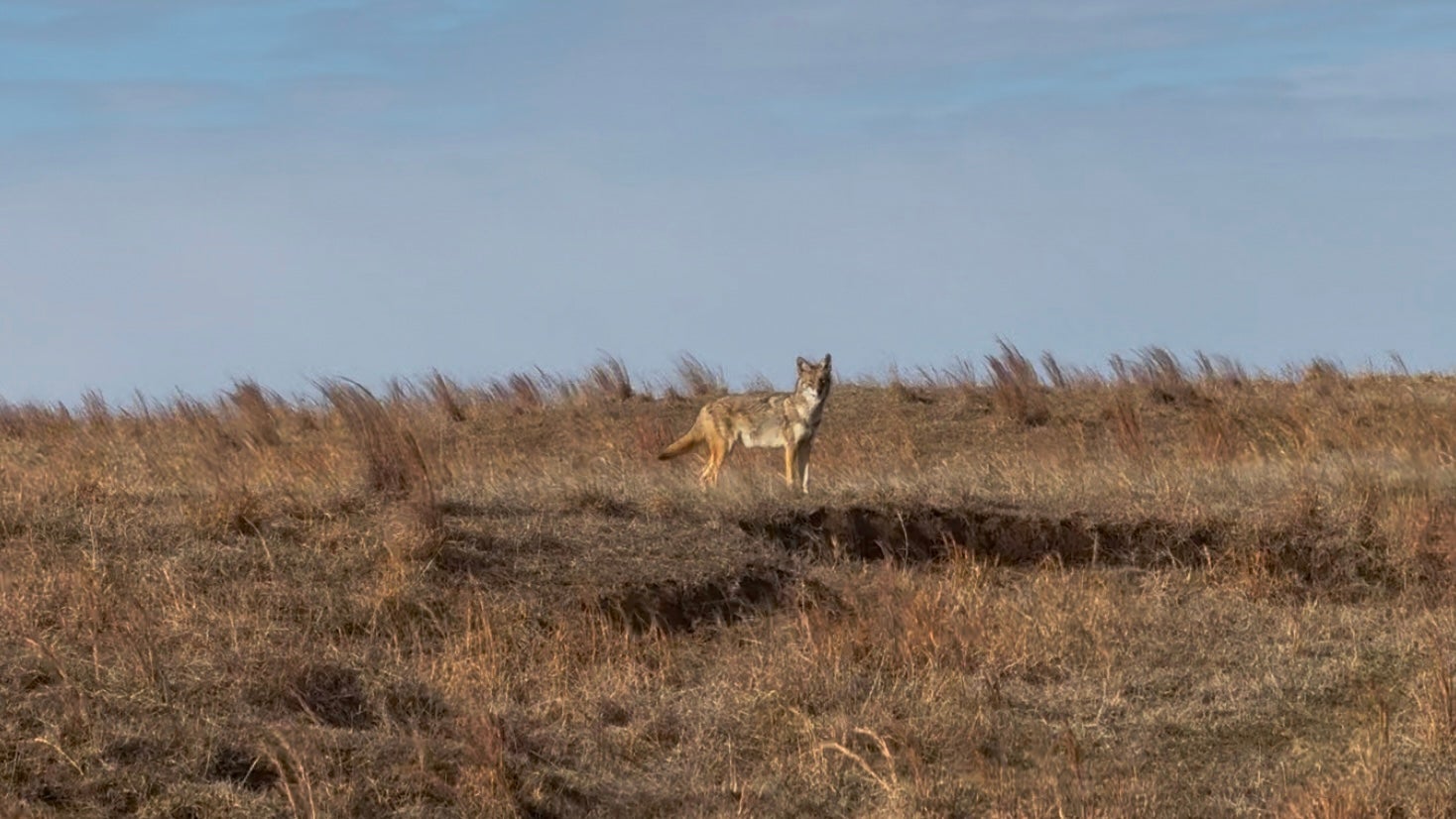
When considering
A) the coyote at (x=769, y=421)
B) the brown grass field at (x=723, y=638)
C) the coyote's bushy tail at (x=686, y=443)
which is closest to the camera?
the brown grass field at (x=723, y=638)

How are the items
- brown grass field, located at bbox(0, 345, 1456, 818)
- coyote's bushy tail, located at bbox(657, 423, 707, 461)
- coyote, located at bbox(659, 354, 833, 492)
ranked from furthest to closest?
coyote's bushy tail, located at bbox(657, 423, 707, 461), coyote, located at bbox(659, 354, 833, 492), brown grass field, located at bbox(0, 345, 1456, 818)

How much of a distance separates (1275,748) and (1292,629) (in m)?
1.90

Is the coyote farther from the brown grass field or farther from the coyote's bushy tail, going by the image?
the brown grass field

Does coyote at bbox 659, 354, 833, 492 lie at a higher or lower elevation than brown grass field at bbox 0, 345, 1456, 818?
lower

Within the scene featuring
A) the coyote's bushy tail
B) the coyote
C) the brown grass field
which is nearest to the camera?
the brown grass field

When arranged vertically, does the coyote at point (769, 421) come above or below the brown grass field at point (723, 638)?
below

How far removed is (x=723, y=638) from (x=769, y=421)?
528 cm

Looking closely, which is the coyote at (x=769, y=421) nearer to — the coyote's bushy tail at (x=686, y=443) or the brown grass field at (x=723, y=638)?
the coyote's bushy tail at (x=686, y=443)

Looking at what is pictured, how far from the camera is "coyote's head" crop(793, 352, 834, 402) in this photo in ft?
47.6

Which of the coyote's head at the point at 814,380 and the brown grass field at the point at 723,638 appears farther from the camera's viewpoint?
the coyote's head at the point at 814,380

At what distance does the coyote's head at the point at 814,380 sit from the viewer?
14516 mm

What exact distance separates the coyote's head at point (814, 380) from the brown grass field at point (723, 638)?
0.98 meters

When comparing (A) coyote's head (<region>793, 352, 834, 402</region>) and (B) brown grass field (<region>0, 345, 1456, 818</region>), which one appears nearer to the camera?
(B) brown grass field (<region>0, 345, 1456, 818</region>)

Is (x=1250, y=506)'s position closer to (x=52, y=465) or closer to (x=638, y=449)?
(x=638, y=449)
